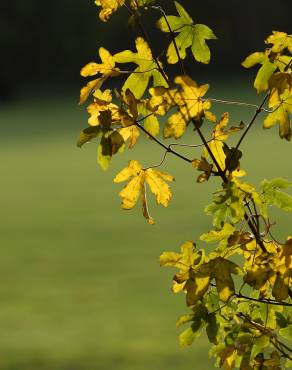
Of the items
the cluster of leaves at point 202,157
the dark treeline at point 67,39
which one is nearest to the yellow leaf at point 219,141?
the cluster of leaves at point 202,157

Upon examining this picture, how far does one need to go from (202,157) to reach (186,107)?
0.28 feet

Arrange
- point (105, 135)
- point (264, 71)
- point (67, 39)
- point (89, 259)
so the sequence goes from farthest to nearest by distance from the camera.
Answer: point (67, 39) → point (89, 259) → point (264, 71) → point (105, 135)

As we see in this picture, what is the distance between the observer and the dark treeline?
17.4 meters

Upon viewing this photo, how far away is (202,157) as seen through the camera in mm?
1293

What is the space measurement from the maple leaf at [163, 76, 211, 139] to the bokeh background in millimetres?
93

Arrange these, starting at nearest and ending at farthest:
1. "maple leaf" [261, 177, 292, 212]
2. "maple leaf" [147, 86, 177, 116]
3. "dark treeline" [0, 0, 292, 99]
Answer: "maple leaf" [147, 86, 177, 116], "maple leaf" [261, 177, 292, 212], "dark treeline" [0, 0, 292, 99]

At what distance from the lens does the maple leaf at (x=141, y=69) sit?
128 centimetres

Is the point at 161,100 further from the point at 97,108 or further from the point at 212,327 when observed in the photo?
the point at 212,327

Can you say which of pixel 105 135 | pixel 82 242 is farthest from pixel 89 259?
pixel 105 135

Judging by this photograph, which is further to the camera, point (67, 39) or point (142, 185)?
point (67, 39)

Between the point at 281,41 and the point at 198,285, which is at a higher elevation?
the point at 281,41

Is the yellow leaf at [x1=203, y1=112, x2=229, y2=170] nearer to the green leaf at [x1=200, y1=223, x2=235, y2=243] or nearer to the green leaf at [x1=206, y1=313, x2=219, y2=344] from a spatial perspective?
the green leaf at [x1=200, y1=223, x2=235, y2=243]

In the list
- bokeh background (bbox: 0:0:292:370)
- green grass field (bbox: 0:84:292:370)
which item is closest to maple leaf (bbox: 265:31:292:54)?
bokeh background (bbox: 0:0:292:370)

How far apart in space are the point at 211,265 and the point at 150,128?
20 centimetres
